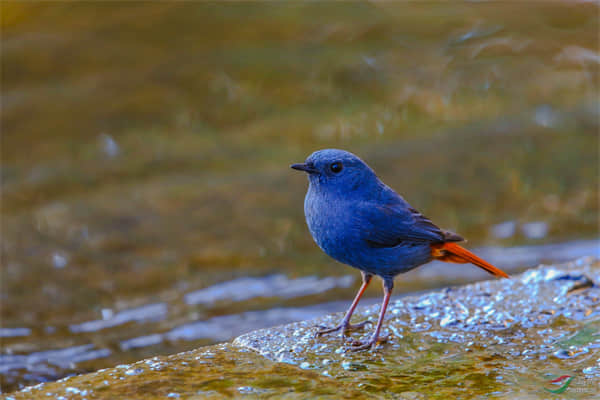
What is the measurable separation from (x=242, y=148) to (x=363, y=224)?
6765mm

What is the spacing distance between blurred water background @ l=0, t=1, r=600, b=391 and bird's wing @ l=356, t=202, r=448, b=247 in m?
2.64

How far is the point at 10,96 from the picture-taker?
34.5ft

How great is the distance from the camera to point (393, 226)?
12.1 feet

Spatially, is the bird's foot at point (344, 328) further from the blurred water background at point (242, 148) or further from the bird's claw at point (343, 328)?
the blurred water background at point (242, 148)

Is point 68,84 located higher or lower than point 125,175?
higher

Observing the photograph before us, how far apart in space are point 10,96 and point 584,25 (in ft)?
31.5

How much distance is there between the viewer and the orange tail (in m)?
3.79

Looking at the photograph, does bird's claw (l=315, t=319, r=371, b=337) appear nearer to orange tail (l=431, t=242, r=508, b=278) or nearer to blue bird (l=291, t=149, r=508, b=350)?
blue bird (l=291, t=149, r=508, b=350)

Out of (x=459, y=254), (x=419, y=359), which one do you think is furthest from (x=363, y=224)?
(x=419, y=359)

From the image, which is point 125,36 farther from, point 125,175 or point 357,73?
point 357,73

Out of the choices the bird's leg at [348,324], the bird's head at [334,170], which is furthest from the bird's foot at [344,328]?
the bird's head at [334,170]

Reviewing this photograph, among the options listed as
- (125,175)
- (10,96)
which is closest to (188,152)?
(125,175)

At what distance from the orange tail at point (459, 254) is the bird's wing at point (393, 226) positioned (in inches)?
2.7

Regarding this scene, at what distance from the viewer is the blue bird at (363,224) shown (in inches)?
140
